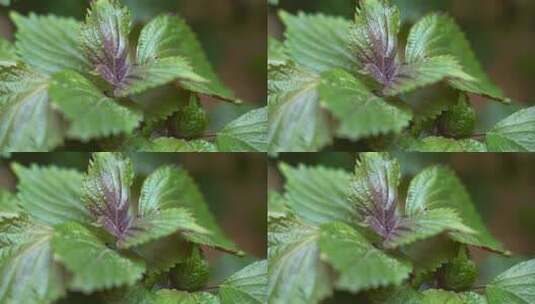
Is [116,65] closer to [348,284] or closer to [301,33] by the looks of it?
[301,33]

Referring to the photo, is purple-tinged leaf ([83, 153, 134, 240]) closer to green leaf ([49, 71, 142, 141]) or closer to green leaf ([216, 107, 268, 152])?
green leaf ([49, 71, 142, 141])

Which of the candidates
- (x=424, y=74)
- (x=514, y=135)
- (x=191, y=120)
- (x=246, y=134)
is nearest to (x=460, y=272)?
(x=514, y=135)

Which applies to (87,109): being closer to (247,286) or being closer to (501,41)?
(247,286)

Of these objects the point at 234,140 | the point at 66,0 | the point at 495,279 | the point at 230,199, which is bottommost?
the point at 495,279

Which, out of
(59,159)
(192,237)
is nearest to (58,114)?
(59,159)

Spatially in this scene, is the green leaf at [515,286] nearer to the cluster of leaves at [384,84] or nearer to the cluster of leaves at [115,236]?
the cluster of leaves at [384,84]
